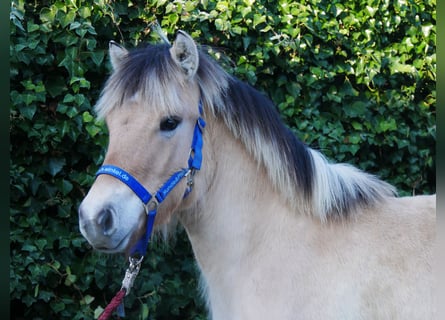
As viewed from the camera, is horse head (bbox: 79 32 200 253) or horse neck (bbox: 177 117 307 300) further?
horse neck (bbox: 177 117 307 300)

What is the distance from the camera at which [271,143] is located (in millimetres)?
2369

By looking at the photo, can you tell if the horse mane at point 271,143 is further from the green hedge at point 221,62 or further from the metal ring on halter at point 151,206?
the green hedge at point 221,62

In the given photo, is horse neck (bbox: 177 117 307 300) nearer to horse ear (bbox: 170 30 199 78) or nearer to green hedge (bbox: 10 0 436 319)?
horse ear (bbox: 170 30 199 78)

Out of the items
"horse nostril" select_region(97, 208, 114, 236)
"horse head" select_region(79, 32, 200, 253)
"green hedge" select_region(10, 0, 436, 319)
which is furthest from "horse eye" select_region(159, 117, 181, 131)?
"green hedge" select_region(10, 0, 436, 319)

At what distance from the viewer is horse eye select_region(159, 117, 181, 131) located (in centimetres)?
214

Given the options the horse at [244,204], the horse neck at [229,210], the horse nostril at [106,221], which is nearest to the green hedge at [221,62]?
the horse neck at [229,210]

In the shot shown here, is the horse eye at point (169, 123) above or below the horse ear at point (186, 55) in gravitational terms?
below

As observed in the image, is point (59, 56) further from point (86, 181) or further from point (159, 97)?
point (159, 97)

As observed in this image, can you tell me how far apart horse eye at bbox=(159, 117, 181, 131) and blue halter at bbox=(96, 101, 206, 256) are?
0.35 ft

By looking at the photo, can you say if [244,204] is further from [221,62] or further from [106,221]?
[221,62]

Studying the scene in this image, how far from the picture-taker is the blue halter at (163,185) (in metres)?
2.02

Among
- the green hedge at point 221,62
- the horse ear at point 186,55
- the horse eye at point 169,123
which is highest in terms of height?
the horse ear at point 186,55

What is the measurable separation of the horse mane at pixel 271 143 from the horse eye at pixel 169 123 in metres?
0.18

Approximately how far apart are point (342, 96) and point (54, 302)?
8.25 feet
